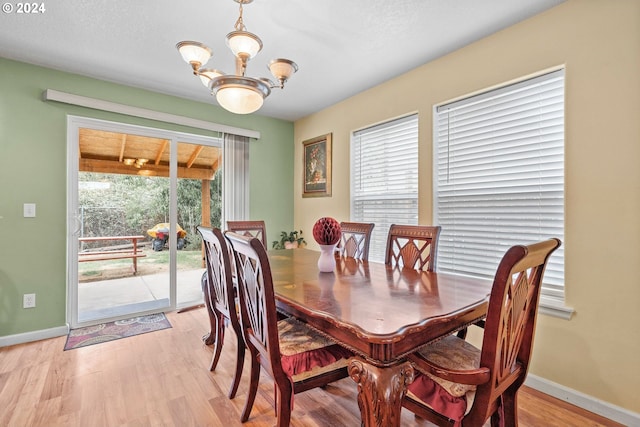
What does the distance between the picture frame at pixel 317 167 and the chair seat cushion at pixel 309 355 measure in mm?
2485

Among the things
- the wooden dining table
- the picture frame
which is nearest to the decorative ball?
the wooden dining table

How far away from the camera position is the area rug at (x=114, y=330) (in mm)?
2671

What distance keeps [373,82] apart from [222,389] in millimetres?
2983

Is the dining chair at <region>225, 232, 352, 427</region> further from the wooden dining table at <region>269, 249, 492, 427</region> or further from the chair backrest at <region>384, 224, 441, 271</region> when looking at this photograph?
the chair backrest at <region>384, 224, 441, 271</region>

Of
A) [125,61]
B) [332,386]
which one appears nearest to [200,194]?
[125,61]

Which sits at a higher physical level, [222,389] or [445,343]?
[445,343]

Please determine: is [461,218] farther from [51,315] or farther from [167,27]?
[51,315]

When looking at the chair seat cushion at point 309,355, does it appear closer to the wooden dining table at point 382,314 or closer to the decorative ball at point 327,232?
the wooden dining table at point 382,314

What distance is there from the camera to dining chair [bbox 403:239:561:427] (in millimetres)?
973

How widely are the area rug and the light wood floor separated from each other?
0.14m

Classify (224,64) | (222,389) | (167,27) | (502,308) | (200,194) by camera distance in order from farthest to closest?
(200,194) → (224,64) → (167,27) → (222,389) → (502,308)

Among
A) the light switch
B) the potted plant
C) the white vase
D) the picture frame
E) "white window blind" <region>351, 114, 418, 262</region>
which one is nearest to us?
the white vase

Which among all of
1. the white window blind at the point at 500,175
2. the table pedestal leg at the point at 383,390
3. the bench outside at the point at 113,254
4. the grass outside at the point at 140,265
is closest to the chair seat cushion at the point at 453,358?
the table pedestal leg at the point at 383,390

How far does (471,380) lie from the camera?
1.01 metres
